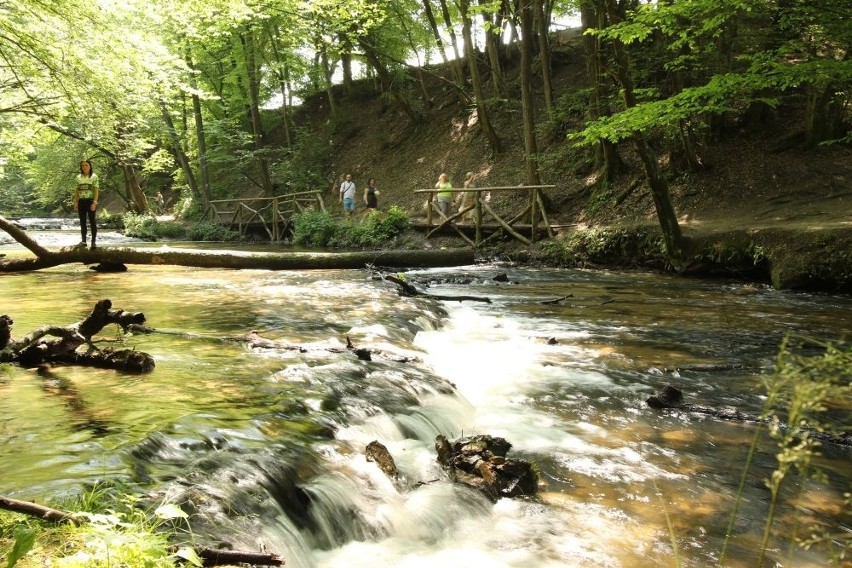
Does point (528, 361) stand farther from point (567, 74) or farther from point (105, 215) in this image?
point (105, 215)

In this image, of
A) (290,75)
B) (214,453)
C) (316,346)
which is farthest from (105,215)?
(214,453)

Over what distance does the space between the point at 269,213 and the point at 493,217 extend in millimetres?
13806

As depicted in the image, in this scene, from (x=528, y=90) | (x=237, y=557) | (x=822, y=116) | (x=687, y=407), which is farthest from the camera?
(x=528, y=90)

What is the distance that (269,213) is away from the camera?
91.2 feet

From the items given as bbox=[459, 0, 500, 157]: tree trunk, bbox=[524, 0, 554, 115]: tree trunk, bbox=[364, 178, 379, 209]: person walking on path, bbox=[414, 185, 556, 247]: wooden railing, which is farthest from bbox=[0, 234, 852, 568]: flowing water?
bbox=[459, 0, 500, 157]: tree trunk

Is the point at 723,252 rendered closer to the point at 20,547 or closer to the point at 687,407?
the point at 687,407

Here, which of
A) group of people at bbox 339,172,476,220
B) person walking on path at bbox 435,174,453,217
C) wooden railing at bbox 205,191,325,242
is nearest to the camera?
group of people at bbox 339,172,476,220

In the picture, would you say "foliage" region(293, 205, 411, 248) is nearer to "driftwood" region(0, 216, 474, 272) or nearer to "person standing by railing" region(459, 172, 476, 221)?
"person standing by railing" region(459, 172, 476, 221)

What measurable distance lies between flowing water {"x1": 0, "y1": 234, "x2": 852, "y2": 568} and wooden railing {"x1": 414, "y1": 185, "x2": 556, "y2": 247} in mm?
8124

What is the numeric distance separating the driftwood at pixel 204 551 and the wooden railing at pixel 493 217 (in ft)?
48.0

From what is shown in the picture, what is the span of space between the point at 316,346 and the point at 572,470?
3.05 meters

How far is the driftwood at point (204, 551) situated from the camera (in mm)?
1865

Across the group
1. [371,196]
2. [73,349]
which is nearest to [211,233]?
[371,196]

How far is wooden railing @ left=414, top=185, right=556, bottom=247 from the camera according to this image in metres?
16.4
